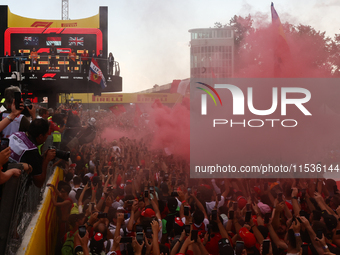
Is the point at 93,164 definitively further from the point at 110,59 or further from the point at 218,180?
the point at 110,59

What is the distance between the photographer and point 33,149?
351 centimetres

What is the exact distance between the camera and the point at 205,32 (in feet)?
219

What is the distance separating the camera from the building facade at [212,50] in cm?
6444

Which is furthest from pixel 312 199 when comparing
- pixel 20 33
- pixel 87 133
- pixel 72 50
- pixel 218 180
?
pixel 20 33

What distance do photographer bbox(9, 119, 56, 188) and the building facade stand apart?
61.6 m

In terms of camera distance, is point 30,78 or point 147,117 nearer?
point 30,78

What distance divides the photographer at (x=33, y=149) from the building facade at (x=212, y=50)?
2424 inches

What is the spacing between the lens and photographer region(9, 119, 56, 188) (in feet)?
11.3

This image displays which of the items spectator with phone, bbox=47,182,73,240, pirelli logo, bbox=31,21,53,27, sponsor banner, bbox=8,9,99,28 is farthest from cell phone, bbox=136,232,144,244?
pirelli logo, bbox=31,21,53,27

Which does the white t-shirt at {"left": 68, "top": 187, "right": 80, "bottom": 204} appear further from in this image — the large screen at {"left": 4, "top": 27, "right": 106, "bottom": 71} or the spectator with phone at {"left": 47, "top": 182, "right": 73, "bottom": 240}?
the large screen at {"left": 4, "top": 27, "right": 106, "bottom": 71}

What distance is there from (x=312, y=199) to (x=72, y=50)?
64.5 ft

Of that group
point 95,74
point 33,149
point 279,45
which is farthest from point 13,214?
point 95,74

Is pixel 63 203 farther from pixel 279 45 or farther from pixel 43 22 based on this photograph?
pixel 43 22

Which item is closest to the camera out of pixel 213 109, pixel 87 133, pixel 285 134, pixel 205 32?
pixel 87 133
